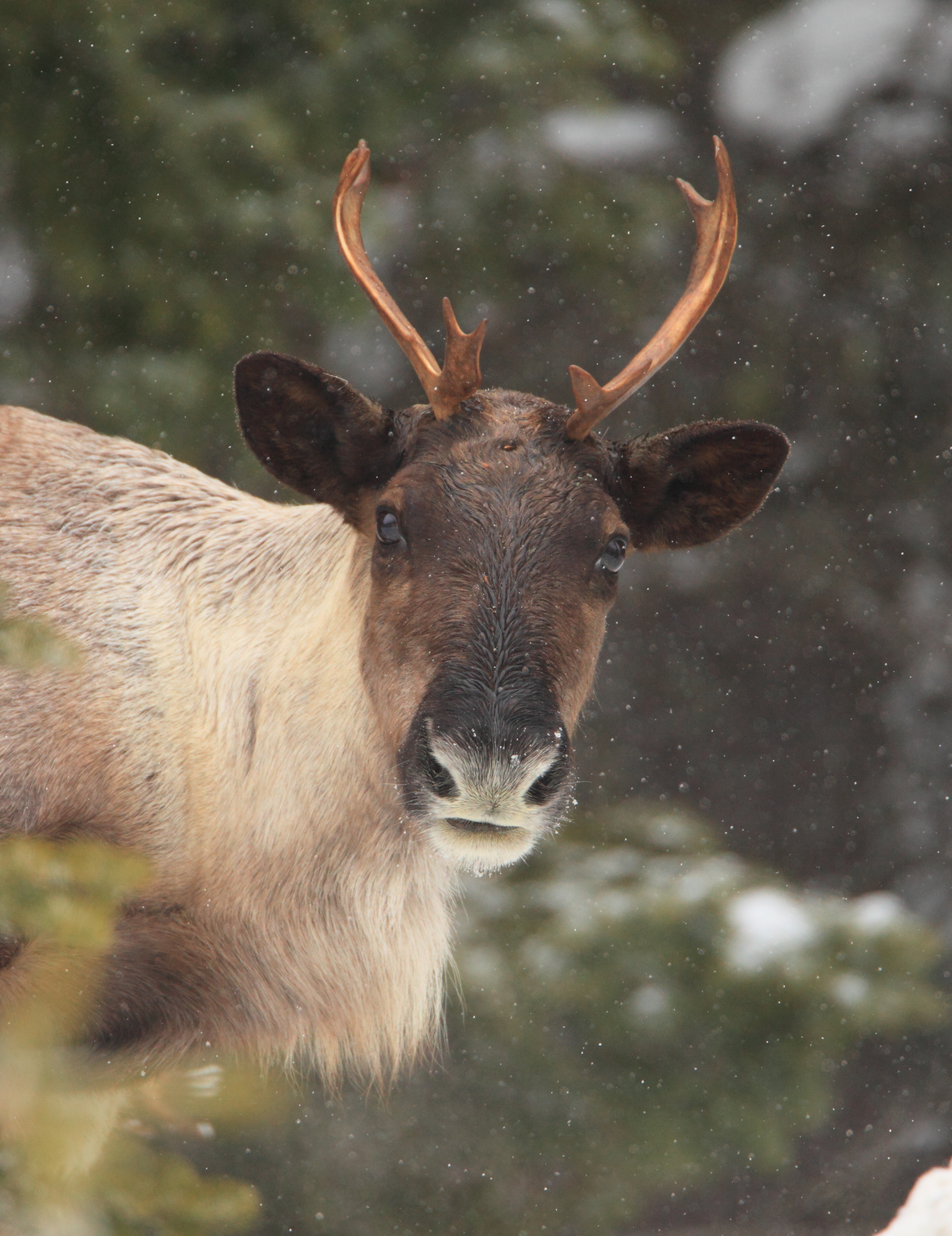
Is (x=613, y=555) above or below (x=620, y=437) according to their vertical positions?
above

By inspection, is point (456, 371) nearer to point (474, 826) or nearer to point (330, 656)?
point (330, 656)

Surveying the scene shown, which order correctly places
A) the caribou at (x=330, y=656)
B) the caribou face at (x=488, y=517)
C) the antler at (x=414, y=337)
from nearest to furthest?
the caribou face at (x=488, y=517), the caribou at (x=330, y=656), the antler at (x=414, y=337)

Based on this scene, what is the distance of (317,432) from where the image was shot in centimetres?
393

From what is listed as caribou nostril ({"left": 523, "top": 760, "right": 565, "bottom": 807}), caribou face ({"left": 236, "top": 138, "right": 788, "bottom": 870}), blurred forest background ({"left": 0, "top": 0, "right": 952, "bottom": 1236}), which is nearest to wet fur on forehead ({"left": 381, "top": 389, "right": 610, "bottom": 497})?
caribou face ({"left": 236, "top": 138, "right": 788, "bottom": 870})

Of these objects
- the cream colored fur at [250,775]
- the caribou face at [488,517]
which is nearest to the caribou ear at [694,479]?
the caribou face at [488,517]

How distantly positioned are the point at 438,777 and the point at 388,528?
78 cm

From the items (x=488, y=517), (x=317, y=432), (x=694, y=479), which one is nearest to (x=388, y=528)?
(x=488, y=517)

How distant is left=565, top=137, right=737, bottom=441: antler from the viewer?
3705 mm

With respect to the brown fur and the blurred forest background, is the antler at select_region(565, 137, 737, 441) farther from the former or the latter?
the blurred forest background

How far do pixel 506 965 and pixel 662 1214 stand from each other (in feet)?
8.46

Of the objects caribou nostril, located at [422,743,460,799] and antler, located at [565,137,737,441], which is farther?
antler, located at [565,137,737,441]

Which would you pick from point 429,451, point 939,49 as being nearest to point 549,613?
point 429,451

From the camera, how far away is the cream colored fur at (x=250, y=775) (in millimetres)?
4000

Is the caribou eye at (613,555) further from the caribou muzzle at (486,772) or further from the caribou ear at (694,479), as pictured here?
the caribou muzzle at (486,772)
